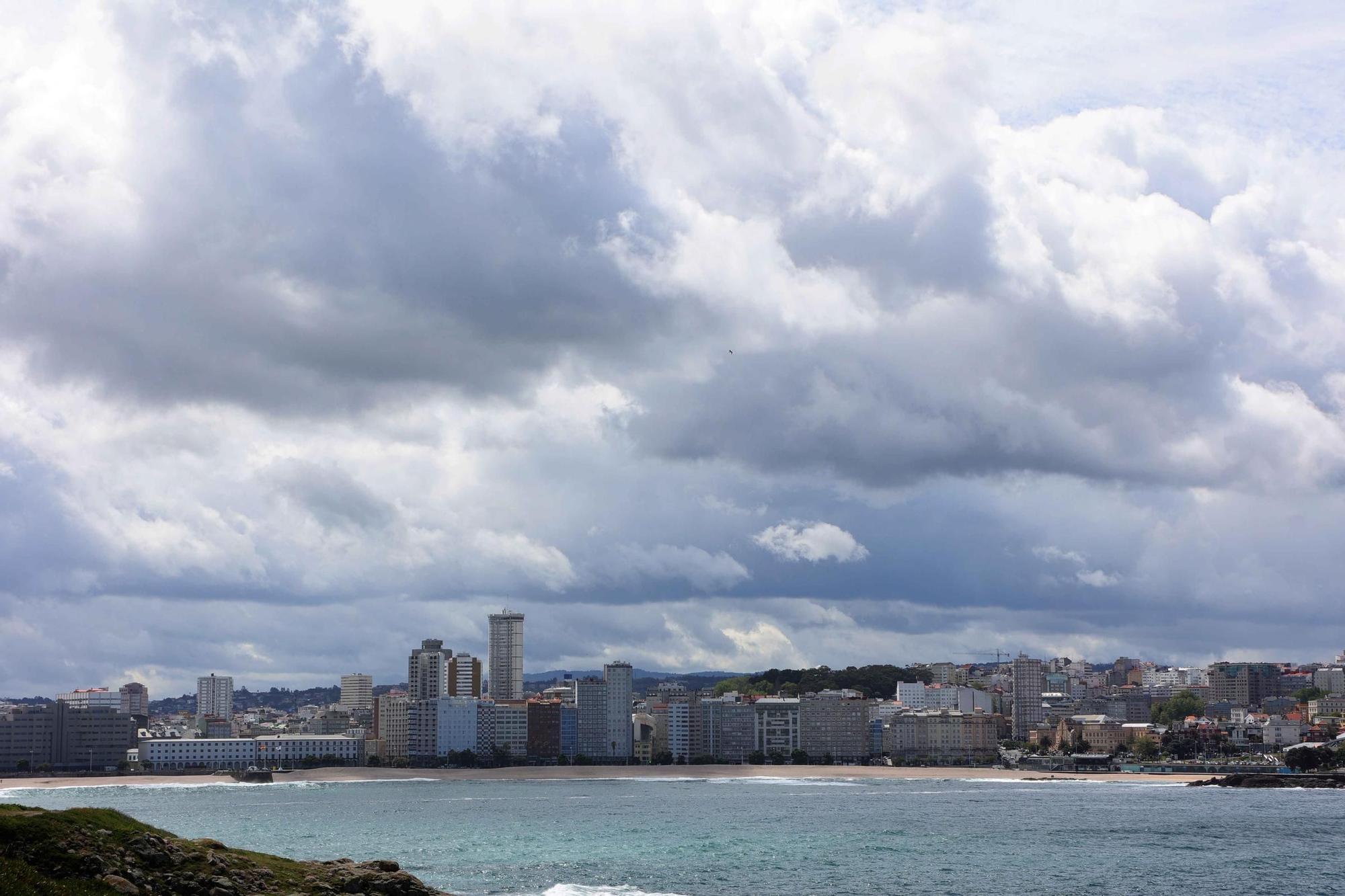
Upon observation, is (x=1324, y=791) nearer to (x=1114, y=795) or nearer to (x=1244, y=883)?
(x=1114, y=795)

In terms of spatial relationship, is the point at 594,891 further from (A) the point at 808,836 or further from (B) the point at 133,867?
(A) the point at 808,836

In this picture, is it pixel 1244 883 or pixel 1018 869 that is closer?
pixel 1244 883

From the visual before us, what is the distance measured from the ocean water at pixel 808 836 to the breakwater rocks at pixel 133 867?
42.7 feet

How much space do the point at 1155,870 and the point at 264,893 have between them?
43.9 m

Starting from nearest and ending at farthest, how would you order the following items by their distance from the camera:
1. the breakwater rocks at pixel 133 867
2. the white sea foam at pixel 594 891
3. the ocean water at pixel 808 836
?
the breakwater rocks at pixel 133 867 → the white sea foam at pixel 594 891 → the ocean water at pixel 808 836

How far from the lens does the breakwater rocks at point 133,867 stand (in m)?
→ 35.7

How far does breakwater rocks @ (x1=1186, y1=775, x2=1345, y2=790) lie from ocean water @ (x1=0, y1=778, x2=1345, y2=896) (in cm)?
658

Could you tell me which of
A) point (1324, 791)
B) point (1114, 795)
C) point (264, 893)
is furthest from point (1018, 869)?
point (1324, 791)

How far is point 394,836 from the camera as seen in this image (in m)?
95.8

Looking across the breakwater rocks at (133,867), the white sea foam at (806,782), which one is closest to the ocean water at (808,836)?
the white sea foam at (806,782)

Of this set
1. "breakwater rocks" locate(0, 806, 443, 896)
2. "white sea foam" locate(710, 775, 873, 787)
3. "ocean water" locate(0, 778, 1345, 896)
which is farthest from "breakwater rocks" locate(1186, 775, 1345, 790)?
"breakwater rocks" locate(0, 806, 443, 896)

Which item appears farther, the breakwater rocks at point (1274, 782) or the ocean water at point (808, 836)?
the breakwater rocks at point (1274, 782)

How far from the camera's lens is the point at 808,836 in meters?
90.9

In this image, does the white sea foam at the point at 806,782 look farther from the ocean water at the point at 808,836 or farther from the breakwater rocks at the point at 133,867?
the breakwater rocks at the point at 133,867
